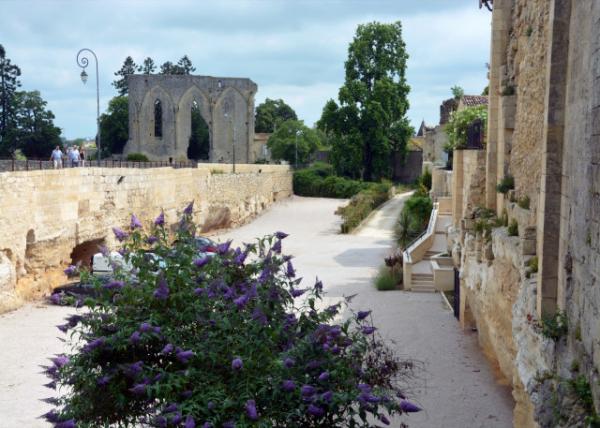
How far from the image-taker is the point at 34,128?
44.6 metres

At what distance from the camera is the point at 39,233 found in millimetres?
16859

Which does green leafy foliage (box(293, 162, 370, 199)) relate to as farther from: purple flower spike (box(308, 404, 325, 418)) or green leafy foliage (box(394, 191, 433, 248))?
purple flower spike (box(308, 404, 325, 418))

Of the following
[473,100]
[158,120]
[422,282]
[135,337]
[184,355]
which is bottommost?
[422,282]

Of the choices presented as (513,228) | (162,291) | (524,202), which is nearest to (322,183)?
(513,228)

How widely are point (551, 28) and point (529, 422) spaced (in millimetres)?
3917

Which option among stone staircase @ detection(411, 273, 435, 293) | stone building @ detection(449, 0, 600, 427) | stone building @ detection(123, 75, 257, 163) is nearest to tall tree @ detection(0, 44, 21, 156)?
stone building @ detection(123, 75, 257, 163)

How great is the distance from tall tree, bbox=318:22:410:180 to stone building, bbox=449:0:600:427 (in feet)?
106

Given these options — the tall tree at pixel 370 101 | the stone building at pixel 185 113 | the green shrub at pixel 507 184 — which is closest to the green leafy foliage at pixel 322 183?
the tall tree at pixel 370 101

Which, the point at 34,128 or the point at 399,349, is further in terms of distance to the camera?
the point at 34,128

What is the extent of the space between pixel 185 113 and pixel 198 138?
4149 millimetres

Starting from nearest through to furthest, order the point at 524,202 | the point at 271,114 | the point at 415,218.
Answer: the point at 524,202
the point at 415,218
the point at 271,114

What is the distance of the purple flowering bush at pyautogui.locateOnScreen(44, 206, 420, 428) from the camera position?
15.8ft

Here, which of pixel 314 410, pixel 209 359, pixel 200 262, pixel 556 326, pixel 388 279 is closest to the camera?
pixel 314 410

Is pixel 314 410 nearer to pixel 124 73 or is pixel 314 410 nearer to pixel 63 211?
pixel 63 211
